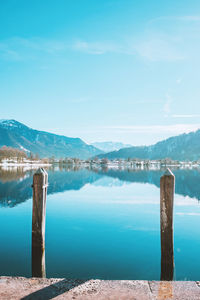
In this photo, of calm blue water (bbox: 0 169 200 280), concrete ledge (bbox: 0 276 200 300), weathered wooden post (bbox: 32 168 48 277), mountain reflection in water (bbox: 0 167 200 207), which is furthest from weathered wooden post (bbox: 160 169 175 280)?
mountain reflection in water (bbox: 0 167 200 207)

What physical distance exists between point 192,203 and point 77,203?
14968 millimetres

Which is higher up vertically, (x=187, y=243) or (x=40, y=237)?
(x=40, y=237)

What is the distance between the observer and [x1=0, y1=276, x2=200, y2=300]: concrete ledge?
748 centimetres

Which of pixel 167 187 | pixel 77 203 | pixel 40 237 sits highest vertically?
pixel 167 187

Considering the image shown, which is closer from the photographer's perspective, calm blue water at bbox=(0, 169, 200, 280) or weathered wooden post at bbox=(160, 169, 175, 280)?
weathered wooden post at bbox=(160, 169, 175, 280)

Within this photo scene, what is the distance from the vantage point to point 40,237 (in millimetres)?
10203

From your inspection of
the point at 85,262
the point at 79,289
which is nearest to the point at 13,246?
the point at 85,262

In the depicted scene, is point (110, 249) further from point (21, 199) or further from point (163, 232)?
point (21, 199)

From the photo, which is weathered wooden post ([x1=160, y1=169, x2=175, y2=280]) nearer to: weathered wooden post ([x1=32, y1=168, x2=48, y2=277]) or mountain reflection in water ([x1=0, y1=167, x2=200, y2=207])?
weathered wooden post ([x1=32, y1=168, x2=48, y2=277])

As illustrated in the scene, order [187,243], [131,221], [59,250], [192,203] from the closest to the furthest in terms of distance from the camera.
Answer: [59,250], [187,243], [131,221], [192,203]

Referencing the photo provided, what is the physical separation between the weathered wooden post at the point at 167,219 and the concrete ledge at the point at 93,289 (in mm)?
1756

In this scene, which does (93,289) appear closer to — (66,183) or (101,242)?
(101,242)

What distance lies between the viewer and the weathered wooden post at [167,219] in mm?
9875

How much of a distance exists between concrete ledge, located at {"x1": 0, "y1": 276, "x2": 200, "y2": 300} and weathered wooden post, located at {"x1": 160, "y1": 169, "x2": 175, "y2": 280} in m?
1.76
